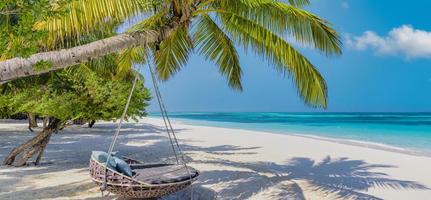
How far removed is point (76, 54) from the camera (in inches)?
163

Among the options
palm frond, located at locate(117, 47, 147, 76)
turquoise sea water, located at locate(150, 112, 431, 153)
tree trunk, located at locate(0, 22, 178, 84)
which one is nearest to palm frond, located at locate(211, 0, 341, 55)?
tree trunk, located at locate(0, 22, 178, 84)

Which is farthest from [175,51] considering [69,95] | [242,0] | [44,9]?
[44,9]

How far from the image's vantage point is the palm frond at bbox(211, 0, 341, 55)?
232 inches

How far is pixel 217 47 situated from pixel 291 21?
2.44 metres

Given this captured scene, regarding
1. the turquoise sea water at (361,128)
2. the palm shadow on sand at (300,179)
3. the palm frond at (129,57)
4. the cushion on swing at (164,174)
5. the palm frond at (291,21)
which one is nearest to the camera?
the cushion on swing at (164,174)

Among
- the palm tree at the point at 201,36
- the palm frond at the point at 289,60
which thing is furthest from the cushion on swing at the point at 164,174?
the palm frond at the point at 289,60

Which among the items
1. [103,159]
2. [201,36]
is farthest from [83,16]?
[201,36]

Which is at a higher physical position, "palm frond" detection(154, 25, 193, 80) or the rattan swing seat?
"palm frond" detection(154, 25, 193, 80)

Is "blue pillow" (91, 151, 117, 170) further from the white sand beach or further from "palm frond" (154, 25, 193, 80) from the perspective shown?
"palm frond" (154, 25, 193, 80)

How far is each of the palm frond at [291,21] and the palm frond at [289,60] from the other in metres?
0.31

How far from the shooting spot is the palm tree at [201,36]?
438cm

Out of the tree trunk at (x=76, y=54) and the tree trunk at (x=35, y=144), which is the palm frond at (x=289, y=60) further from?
the tree trunk at (x=35, y=144)

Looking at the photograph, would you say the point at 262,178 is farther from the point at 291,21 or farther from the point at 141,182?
the point at 141,182

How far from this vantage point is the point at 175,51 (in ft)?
27.2
